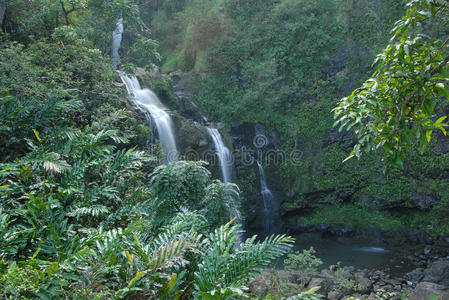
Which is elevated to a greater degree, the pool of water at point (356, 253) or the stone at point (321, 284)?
the stone at point (321, 284)

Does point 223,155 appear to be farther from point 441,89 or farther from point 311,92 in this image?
point 441,89

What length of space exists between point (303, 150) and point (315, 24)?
5.81 metres

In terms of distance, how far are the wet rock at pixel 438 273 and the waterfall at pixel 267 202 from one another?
507 centimetres

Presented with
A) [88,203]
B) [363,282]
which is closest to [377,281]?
[363,282]

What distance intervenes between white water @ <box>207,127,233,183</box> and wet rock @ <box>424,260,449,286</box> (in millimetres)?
6065

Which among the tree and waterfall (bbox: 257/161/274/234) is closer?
the tree

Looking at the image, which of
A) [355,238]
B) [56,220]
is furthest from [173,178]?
[355,238]

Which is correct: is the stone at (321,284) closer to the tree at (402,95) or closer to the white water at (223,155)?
the white water at (223,155)

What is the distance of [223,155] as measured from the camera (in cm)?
1048

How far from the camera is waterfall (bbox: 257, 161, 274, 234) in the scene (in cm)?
1133

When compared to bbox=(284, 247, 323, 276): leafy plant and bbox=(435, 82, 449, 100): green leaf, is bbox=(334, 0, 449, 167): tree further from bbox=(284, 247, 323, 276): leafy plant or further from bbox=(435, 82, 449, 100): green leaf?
bbox=(284, 247, 323, 276): leafy plant

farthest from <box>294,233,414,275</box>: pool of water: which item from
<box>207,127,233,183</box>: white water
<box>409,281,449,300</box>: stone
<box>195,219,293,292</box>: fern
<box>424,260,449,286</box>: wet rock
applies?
<box>195,219,293,292</box>: fern

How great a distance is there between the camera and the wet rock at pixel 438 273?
7.11 meters

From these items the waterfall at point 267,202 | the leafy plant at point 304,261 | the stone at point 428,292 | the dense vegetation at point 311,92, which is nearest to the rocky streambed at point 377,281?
the stone at point 428,292
